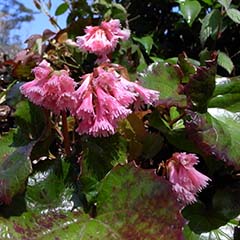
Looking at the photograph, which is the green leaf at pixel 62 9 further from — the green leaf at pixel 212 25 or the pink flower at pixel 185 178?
the pink flower at pixel 185 178

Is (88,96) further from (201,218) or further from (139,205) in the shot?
(201,218)

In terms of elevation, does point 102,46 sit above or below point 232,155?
above

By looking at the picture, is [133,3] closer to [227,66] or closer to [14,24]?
[227,66]

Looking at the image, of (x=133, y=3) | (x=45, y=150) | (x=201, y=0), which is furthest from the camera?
(x=133, y=3)

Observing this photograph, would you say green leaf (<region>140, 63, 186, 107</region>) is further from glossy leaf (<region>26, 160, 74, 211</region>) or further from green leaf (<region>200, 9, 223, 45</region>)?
green leaf (<region>200, 9, 223, 45</region>)

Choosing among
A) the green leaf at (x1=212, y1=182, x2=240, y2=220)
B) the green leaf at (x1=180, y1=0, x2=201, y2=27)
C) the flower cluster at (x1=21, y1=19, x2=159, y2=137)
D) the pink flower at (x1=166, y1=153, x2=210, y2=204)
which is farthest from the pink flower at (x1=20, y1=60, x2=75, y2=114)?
the green leaf at (x1=180, y1=0, x2=201, y2=27)

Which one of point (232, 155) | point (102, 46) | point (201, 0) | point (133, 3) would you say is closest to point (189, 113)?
point (232, 155)
